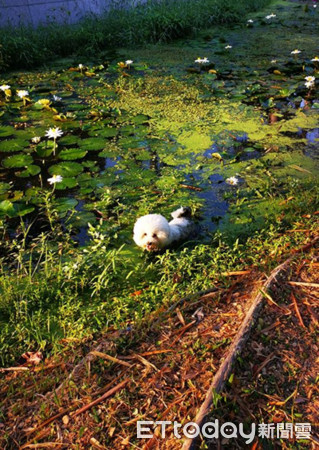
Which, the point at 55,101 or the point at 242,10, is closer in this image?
the point at 55,101

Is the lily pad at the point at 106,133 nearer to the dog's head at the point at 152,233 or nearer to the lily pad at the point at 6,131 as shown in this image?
the lily pad at the point at 6,131

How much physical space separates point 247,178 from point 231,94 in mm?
2167

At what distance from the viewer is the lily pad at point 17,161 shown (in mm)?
3554

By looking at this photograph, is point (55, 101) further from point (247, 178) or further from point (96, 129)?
point (247, 178)

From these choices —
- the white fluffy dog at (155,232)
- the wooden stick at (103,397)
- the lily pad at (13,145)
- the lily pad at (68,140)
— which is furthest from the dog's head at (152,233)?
the lily pad at (13,145)

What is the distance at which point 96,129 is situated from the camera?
4281mm

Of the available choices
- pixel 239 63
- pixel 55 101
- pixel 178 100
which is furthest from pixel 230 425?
pixel 239 63

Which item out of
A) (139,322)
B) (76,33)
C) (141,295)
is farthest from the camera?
(76,33)

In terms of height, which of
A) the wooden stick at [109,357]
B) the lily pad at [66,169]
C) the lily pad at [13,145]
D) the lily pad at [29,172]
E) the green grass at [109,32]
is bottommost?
the wooden stick at [109,357]

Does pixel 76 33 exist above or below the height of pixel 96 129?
above

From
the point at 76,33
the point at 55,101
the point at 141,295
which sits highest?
the point at 76,33

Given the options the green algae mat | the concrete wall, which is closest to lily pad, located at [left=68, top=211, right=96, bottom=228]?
the green algae mat

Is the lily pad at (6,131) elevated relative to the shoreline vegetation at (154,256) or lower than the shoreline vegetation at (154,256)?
elevated

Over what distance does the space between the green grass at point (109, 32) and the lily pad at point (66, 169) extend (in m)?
3.58
